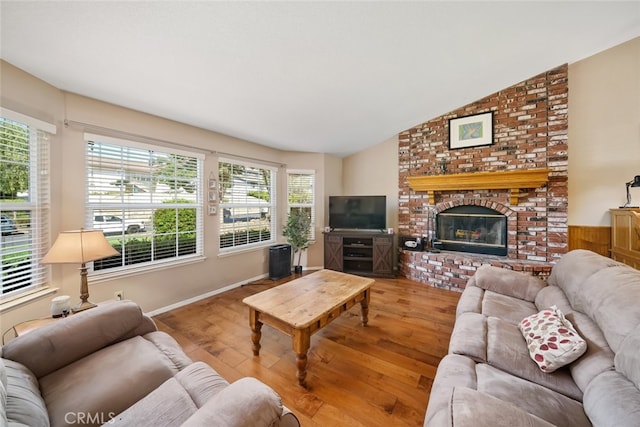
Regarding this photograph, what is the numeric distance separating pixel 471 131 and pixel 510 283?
2.64 meters

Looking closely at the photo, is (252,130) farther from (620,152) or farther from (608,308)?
(620,152)

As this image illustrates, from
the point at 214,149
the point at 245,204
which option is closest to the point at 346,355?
the point at 245,204

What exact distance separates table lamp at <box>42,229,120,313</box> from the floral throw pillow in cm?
300

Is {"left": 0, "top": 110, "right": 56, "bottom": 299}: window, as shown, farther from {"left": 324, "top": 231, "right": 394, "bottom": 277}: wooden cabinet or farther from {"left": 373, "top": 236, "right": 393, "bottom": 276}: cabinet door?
{"left": 373, "top": 236, "right": 393, "bottom": 276}: cabinet door

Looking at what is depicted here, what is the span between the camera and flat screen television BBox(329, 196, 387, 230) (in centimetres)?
432

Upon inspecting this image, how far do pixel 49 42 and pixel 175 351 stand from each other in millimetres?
2185

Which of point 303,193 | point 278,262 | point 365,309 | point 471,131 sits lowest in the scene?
point 365,309

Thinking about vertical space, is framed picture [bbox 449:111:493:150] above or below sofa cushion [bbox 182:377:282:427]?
above

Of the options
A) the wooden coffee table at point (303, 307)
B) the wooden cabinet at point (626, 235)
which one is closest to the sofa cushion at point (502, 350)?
the wooden coffee table at point (303, 307)

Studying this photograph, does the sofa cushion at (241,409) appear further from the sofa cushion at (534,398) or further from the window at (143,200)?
the window at (143,200)

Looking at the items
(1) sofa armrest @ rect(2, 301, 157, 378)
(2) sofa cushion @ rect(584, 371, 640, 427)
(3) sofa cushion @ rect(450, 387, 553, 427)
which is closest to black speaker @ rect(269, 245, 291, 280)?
(1) sofa armrest @ rect(2, 301, 157, 378)

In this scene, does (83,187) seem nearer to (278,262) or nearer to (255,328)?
(255,328)

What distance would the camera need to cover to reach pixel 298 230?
13.8ft

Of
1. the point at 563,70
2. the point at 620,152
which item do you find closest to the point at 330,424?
the point at 620,152
